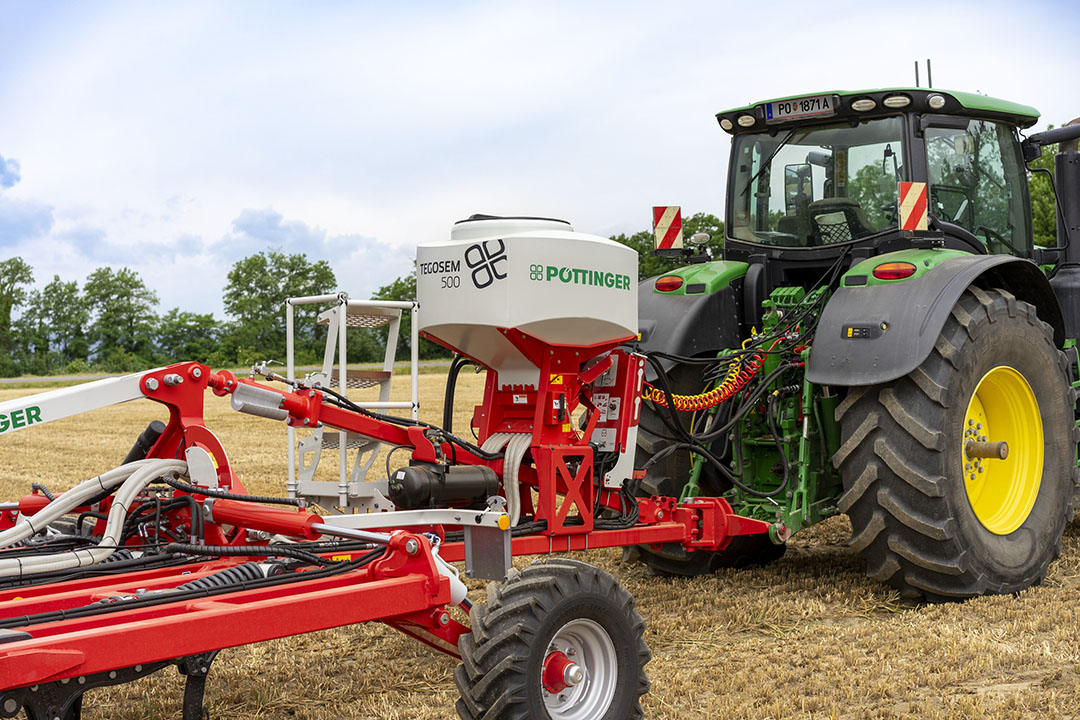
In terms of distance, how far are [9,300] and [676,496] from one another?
48.0m

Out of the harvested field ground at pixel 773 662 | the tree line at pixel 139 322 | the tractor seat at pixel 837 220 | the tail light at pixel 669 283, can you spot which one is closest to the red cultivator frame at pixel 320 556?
the harvested field ground at pixel 773 662

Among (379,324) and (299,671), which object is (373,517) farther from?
(379,324)

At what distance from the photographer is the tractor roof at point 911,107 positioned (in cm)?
592

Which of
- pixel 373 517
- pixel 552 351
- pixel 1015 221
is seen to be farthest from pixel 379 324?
pixel 1015 221

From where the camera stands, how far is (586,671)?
3.65 m

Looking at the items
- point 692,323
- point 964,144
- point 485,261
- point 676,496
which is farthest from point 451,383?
point 964,144

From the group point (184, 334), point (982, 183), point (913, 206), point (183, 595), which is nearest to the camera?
point (183, 595)

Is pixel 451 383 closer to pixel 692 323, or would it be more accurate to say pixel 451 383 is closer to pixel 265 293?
pixel 692 323

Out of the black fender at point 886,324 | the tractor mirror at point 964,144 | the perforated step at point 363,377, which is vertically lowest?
the perforated step at point 363,377

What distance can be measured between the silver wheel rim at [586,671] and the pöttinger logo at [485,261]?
1504 millimetres

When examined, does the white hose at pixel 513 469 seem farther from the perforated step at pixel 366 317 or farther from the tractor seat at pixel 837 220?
the tractor seat at pixel 837 220

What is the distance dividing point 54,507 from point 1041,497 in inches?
191

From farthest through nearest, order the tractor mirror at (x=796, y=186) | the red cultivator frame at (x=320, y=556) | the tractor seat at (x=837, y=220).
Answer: the tractor mirror at (x=796, y=186)
the tractor seat at (x=837, y=220)
the red cultivator frame at (x=320, y=556)

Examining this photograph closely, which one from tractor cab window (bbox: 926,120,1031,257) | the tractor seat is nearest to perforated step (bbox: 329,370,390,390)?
the tractor seat
